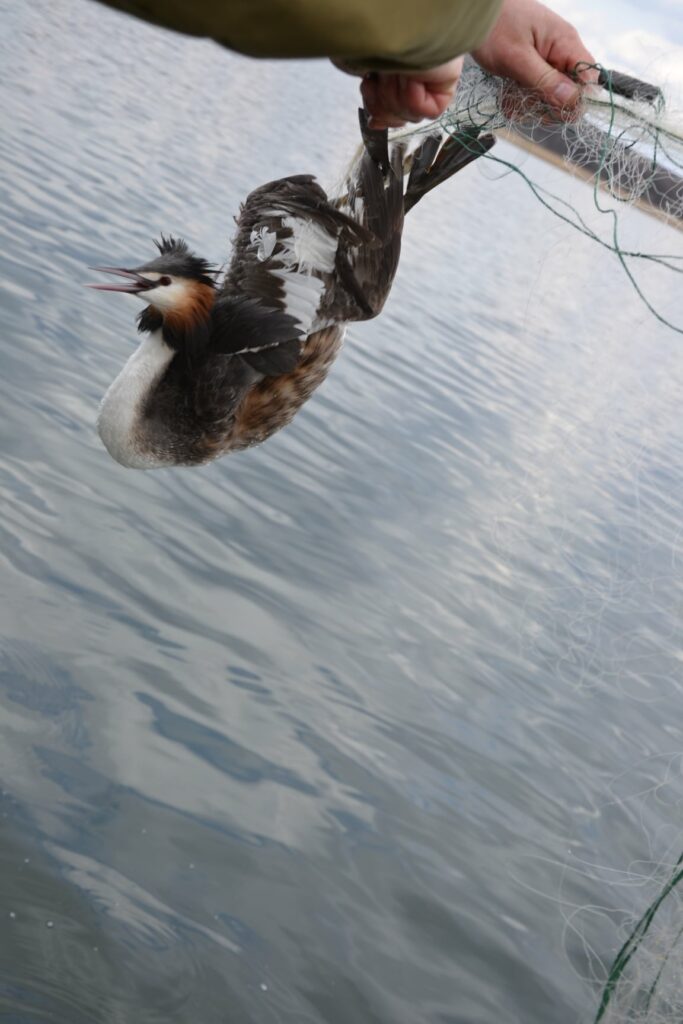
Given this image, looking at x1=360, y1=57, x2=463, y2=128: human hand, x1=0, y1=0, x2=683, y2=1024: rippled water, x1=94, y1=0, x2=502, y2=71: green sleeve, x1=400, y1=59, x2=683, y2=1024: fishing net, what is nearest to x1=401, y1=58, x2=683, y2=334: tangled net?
x1=400, y1=59, x2=683, y2=1024: fishing net

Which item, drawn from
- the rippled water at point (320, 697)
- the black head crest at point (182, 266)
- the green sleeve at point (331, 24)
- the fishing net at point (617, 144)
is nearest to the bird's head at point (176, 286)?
the black head crest at point (182, 266)

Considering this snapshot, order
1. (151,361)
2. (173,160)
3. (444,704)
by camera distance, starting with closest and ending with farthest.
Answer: (151,361) < (444,704) < (173,160)

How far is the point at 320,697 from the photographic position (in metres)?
6.42

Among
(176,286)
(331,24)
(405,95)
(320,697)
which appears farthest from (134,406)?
(320,697)

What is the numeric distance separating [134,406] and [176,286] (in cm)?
38

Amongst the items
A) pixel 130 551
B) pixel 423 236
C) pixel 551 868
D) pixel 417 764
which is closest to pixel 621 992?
pixel 551 868

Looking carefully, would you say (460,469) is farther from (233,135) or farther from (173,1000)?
(233,135)

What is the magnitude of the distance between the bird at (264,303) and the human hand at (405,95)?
0.79 m

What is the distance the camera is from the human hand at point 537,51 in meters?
2.81

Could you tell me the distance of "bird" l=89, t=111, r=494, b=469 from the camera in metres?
3.21

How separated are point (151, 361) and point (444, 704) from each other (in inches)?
148

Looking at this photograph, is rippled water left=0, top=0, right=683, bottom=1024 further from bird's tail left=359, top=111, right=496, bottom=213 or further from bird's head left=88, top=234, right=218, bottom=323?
bird's head left=88, top=234, right=218, bottom=323

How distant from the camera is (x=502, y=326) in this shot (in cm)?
1794

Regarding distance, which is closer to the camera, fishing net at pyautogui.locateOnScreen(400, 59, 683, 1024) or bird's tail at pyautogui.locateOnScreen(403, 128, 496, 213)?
fishing net at pyautogui.locateOnScreen(400, 59, 683, 1024)
